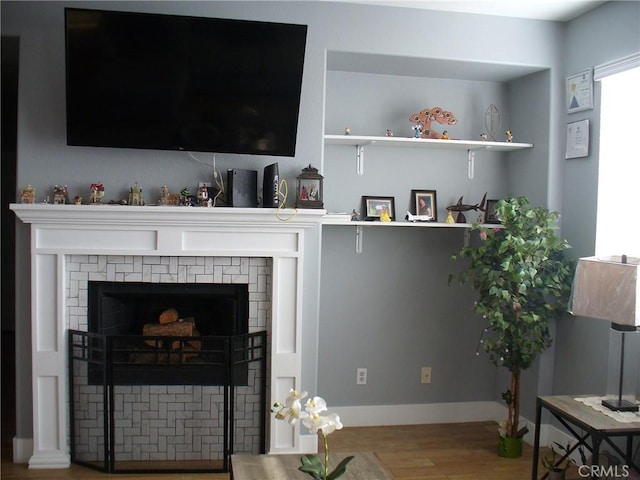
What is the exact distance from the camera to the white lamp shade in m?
2.52

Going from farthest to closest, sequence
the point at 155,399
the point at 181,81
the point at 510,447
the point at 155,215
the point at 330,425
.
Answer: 1. the point at 510,447
2. the point at 155,399
3. the point at 155,215
4. the point at 181,81
5. the point at 330,425

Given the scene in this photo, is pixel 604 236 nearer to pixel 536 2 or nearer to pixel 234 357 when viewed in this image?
pixel 536 2

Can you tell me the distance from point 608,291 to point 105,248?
2353 mm

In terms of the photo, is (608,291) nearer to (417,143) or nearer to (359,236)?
(417,143)

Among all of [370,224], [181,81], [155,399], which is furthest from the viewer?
[370,224]

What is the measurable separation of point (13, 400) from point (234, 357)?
203 centimetres

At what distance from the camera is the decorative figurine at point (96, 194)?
10.2ft

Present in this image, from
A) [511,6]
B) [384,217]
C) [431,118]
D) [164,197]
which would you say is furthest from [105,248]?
[511,6]

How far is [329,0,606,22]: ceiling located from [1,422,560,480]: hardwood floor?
232 cm

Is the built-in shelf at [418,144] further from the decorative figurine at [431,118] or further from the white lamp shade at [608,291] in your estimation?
the white lamp shade at [608,291]

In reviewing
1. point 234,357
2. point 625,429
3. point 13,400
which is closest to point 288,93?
point 234,357

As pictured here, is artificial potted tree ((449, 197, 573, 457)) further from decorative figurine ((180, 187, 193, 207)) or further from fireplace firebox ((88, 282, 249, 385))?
decorative figurine ((180, 187, 193, 207))

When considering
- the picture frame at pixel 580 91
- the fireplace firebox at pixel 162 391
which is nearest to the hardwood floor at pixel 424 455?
the fireplace firebox at pixel 162 391

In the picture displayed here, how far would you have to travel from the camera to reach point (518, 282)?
3186 millimetres
